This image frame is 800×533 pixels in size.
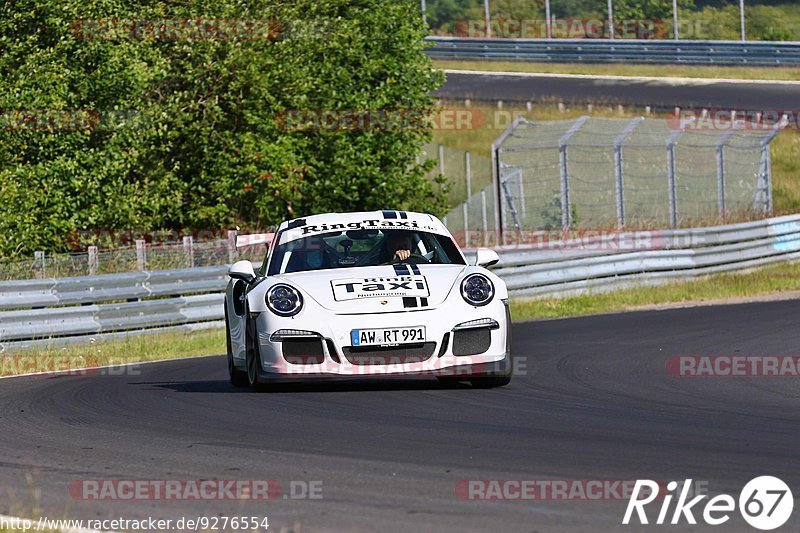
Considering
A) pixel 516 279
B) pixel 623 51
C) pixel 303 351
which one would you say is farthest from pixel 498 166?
pixel 623 51

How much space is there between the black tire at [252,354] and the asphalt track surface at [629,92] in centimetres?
2943

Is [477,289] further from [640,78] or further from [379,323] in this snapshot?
[640,78]

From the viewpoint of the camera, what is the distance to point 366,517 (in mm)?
5332

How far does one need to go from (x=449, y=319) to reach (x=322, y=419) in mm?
1488

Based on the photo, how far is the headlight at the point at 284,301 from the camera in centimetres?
948

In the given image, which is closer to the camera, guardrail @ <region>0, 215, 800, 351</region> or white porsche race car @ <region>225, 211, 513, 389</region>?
white porsche race car @ <region>225, 211, 513, 389</region>

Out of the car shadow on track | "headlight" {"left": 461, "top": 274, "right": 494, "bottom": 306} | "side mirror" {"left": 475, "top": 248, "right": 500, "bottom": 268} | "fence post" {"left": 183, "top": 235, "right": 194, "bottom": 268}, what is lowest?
"fence post" {"left": 183, "top": 235, "right": 194, "bottom": 268}

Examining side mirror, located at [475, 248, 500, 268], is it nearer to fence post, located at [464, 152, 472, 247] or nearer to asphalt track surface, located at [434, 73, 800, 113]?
fence post, located at [464, 152, 472, 247]

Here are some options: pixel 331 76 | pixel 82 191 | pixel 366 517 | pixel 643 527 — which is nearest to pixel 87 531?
pixel 366 517

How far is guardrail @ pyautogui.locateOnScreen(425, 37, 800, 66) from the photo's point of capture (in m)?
43.7

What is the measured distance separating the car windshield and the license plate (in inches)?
38.5

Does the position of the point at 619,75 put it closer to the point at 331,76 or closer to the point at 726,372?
the point at 331,76

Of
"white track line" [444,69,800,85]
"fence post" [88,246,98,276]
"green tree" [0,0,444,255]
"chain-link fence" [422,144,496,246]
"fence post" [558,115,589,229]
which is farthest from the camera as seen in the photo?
"white track line" [444,69,800,85]

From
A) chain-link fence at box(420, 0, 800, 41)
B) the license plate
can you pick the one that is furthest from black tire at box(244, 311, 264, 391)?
chain-link fence at box(420, 0, 800, 41)
